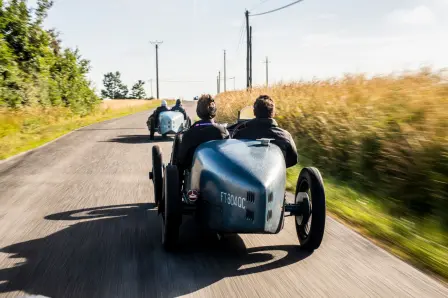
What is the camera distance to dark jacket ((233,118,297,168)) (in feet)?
18.8

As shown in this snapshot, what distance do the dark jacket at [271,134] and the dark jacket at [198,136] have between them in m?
0.29

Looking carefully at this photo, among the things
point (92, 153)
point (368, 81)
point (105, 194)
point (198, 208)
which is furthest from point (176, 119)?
point (198, 208)

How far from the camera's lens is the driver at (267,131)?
5.75 metres

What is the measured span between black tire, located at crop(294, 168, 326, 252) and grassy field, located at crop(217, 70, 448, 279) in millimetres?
853

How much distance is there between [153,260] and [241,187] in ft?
3.84

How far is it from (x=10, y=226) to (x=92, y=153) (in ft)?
26.7

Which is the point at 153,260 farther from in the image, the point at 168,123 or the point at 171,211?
the point at 168,123

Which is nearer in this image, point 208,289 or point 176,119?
point 208,289

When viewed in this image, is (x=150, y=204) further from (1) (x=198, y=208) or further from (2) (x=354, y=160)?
(2) (x=354, y=160)

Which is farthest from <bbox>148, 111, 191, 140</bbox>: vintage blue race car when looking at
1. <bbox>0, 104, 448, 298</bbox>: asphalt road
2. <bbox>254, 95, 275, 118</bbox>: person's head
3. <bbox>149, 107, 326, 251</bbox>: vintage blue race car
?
<bbox>149, 107, 326, 251</bbox>: vintage blue race car

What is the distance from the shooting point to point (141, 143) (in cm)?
1670

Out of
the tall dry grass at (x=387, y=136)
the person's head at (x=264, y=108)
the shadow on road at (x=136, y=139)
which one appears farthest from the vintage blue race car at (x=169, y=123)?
Answer: the person's head at (x=264, y=108)

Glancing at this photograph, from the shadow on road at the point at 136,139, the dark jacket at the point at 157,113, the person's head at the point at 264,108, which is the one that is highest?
the person's head at the point at 264,108

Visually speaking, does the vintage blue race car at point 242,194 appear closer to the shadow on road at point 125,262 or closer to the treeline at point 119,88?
the shadow on road at point 125,262
